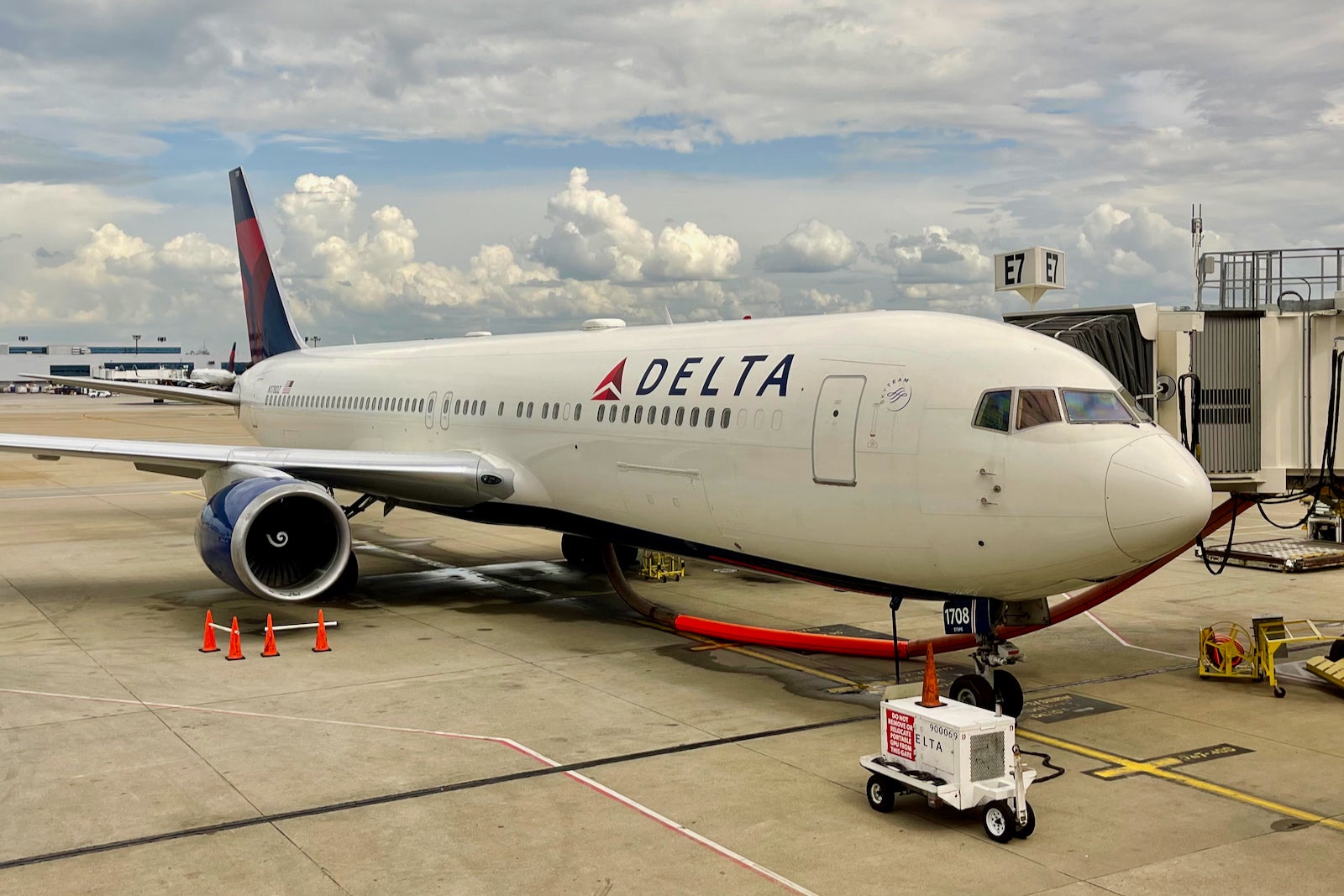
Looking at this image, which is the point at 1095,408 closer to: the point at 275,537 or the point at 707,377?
the point at 707,377

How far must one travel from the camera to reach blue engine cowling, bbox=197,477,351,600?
49.5 feet

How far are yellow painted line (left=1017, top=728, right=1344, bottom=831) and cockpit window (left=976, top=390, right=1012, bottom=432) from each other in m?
2.92

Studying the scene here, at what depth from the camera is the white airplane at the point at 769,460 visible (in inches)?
390

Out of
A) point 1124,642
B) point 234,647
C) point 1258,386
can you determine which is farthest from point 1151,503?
point 234,647

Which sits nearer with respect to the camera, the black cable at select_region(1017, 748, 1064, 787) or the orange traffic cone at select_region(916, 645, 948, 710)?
the orange traffic cone at select_region(916, 645, 948, 710)

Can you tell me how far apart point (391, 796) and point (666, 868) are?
258 centimetres

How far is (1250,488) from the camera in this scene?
13.2 metres

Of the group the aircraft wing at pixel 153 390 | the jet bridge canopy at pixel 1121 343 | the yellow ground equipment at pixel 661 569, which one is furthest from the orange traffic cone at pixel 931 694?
the aircraft wing at pixel 153 390

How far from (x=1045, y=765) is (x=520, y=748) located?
14.8 ft

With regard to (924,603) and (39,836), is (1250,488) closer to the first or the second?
(924,603)

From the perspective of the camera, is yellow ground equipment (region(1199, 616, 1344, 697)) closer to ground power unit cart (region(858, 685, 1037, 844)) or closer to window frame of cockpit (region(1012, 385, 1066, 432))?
window frame of cockpit (region(1012, 385, 1066, 432))

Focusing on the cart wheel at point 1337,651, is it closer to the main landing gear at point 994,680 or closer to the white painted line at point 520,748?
the main landing gear at point 994,680

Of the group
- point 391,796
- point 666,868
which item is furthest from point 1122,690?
point 391,796

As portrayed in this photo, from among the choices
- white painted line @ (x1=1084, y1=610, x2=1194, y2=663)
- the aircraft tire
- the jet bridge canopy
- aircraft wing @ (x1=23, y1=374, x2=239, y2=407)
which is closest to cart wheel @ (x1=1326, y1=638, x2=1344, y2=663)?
white painted line @ (x1=1084, y1=610, x2=1194, y2=663)
